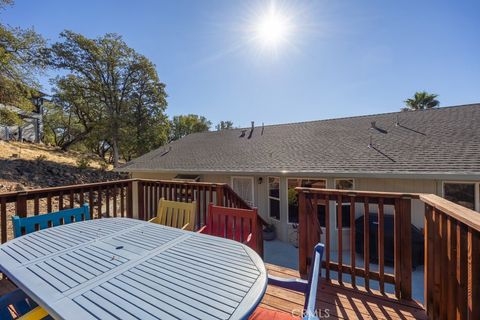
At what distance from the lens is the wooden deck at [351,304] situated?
6.89 feet

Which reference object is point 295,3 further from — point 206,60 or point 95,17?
point 95,17

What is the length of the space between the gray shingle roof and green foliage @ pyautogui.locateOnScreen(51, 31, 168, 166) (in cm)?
718

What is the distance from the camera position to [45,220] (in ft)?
8.88

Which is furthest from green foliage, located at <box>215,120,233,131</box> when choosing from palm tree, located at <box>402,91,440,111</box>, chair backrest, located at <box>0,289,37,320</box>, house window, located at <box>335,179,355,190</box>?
chair backrest, located at <box>0,289,37,320</box>

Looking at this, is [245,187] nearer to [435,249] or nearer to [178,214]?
[178,214]

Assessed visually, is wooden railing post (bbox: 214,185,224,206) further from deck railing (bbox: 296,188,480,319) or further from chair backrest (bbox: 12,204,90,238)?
chair backrest (bbox: 12,204,90,238)

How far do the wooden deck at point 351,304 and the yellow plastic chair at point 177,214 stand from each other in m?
1.35

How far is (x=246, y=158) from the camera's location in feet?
30.3

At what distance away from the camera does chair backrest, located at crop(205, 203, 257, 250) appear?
→ 2803 millimetres

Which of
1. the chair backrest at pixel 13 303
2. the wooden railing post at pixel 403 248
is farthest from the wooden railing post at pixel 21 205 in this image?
the wooden railing post at pixel 403 248

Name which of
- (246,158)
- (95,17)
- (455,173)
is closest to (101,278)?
(455,173)

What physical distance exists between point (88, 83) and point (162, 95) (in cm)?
540

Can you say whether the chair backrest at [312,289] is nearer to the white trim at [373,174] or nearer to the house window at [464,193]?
the white trim at [373,174]

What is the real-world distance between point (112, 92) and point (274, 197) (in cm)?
1638
